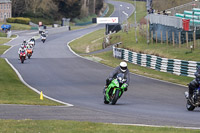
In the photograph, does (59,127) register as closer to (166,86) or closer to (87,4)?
(166,86)

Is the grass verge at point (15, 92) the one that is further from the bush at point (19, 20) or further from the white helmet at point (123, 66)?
the bush at point (19, 20)

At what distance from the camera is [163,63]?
3722cm

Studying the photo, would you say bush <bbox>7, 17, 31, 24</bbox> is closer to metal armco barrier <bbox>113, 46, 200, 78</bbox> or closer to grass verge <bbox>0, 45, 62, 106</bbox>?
metal armco barrier <bbox>113, 46, 200, 78</bbox>

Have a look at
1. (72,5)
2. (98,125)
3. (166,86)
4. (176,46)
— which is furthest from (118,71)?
(72,5)

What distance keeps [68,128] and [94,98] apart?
10.1 meters

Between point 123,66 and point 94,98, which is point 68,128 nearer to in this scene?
point 123,66

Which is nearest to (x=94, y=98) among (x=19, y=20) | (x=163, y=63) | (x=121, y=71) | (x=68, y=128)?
(x=121, y=71)

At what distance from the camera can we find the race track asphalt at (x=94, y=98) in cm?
1328

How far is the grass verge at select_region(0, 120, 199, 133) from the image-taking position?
34.6ft

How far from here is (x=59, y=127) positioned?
11031 millimetres

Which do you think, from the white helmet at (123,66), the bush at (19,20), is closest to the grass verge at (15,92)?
the white helmet at (123,66)

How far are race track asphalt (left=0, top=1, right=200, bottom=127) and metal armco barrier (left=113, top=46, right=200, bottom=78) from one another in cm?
324

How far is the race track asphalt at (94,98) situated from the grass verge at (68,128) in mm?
1050

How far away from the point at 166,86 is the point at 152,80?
347cm
